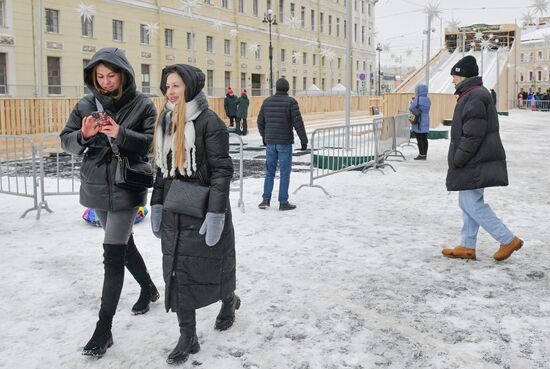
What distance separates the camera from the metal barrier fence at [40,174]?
8.23 metres

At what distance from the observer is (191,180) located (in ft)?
12.2

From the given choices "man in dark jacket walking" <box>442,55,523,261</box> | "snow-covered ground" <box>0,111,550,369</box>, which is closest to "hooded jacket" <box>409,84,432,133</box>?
"snow-covered ground" <box>0,111,550,369</box>

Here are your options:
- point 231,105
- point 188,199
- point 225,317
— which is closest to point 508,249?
point 225,317

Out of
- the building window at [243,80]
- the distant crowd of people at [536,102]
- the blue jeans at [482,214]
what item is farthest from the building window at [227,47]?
the blue jeans at [482,214]

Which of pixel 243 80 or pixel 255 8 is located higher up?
pixel 255 8

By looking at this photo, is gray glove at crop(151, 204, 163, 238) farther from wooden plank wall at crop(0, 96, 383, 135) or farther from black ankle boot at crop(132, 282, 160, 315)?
wooden plank wall at crop(0, 96, 383, 135)

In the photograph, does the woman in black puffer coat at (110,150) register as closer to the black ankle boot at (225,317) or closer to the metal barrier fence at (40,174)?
the black ankle boot at (225,317)

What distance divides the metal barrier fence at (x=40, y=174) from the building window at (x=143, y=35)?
75.4 ft

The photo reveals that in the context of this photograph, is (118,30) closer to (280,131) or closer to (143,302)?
(280,131)

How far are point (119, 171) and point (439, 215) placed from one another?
5.69 meters

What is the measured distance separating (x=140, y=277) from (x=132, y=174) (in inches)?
37.3

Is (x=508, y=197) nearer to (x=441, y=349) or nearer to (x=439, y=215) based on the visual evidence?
(x=439, y=215)

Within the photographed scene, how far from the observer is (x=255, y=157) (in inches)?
647

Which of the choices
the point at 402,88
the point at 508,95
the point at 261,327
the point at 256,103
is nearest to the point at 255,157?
the point at 261,327
